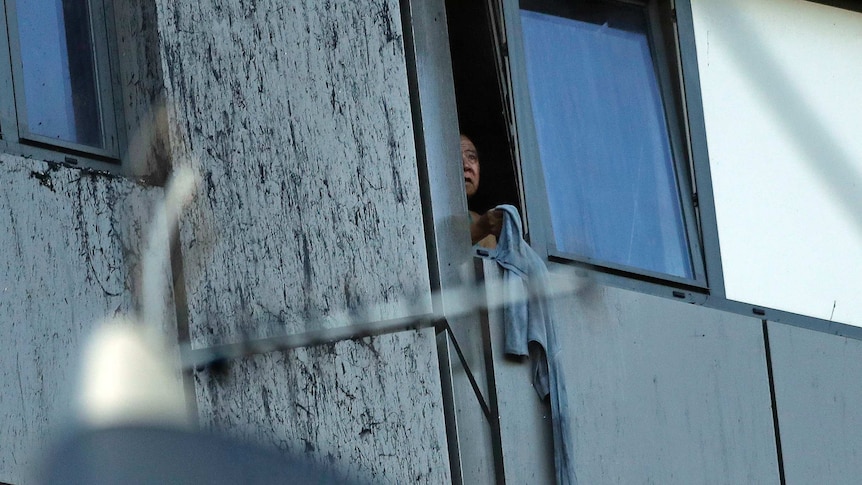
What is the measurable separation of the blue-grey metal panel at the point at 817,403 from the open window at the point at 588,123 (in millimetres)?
516

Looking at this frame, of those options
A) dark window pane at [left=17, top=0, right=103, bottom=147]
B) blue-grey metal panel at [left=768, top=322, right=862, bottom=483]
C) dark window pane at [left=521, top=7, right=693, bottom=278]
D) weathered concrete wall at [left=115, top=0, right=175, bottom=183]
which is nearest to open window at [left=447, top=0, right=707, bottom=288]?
dark window pane at [left=521, top=7, right=693, bottom=278]

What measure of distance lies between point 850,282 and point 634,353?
159cm

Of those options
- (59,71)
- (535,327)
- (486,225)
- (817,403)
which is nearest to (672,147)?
(486,225)

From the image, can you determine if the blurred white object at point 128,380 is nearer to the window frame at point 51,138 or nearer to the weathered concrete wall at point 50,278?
the weathered concrete wall at point 50,278

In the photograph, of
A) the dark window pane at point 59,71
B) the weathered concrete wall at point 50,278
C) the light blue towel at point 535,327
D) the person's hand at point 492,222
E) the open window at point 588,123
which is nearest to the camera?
the weathered concrete wall at point 50,278

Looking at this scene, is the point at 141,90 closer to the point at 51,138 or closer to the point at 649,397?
the point at 51,138

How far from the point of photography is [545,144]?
22.4 ft

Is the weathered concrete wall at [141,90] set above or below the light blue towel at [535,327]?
above

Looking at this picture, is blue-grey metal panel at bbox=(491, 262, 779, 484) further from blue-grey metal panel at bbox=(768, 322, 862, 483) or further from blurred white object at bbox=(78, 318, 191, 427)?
blurred white object at bbox=(78, 318, 191, 427)

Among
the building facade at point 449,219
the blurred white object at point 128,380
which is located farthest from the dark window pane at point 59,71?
the blurred white object at point 128,380

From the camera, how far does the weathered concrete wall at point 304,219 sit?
5039mm

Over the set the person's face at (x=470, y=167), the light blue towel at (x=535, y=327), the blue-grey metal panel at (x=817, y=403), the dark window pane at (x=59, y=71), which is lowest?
the blue-grey metal panel at (x=817, y=403)

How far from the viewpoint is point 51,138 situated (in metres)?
5.06

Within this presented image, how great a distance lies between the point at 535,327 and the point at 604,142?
4.13 ft
